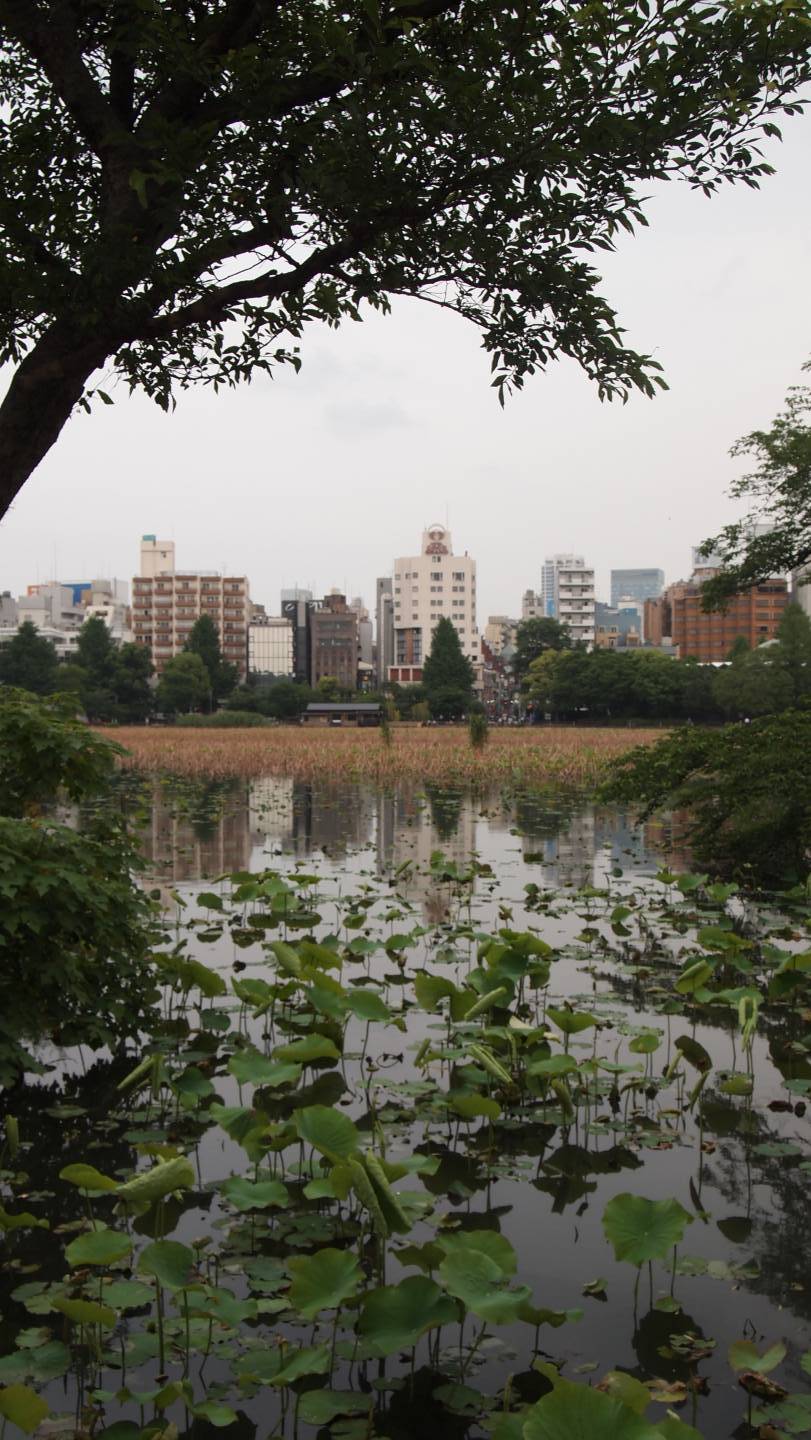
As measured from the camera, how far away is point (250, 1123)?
3.51 meters

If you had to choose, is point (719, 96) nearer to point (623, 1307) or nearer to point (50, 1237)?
point (623, 1307)

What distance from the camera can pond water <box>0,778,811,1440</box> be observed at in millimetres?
2609

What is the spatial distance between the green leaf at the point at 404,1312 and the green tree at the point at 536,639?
8535 cm

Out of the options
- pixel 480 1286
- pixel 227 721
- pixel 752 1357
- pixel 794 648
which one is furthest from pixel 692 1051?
pixel 227 721

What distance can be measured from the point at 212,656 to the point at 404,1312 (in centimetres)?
8781

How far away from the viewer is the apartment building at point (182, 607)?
120875 mm

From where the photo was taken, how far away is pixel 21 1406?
2.05 metres

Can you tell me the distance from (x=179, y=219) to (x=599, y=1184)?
11.6ft

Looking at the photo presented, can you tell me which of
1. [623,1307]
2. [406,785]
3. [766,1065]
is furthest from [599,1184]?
[406,785]

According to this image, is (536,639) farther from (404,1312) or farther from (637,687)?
(404,1312)

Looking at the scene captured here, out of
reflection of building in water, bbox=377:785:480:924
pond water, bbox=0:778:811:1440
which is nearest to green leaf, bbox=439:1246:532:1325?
pond water, bbox=0:778:811:1440

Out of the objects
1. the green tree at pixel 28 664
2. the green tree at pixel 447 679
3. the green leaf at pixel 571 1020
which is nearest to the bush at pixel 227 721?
the green tree at pixel 28 664

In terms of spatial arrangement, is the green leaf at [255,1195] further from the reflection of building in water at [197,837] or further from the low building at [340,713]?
the low building at [340,713]

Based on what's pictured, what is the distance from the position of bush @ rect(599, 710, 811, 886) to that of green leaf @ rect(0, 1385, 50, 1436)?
25.5 ft
